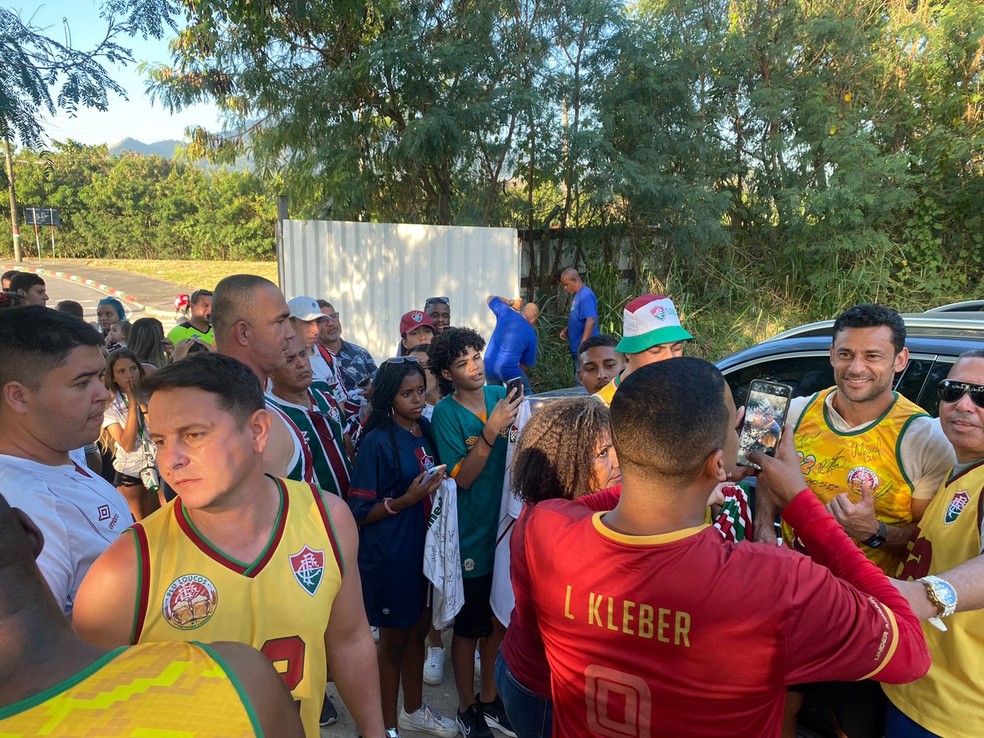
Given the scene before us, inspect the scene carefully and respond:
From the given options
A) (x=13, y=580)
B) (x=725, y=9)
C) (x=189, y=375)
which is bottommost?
(x=13, y=580)

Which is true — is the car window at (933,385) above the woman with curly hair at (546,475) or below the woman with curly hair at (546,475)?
above

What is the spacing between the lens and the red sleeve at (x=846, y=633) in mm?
1359

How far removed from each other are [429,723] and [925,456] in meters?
2.48

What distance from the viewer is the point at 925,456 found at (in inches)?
93.9

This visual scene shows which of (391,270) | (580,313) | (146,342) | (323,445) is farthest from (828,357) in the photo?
(391,270)

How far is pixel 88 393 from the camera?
2338 mm

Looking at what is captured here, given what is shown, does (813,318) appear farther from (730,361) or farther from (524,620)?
(524,620)

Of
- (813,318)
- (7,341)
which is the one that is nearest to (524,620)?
(7,341)

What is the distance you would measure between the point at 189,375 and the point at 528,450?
104cm

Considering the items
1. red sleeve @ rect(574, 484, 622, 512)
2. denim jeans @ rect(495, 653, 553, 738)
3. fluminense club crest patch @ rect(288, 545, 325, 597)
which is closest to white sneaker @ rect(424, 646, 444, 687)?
denim jeans @ rect(495, 653, 553, 738)

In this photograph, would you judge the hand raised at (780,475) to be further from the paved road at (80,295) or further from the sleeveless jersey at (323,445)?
the paved road at (80,295)

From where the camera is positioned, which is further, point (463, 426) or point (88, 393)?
point (463, 426)

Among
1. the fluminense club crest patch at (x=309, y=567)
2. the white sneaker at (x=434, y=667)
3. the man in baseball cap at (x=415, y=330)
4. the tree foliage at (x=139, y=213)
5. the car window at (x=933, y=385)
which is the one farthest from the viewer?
the tree foliage at (x=139, y=213)

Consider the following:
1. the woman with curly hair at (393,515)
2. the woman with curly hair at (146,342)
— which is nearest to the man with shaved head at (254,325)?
the woman with curly hair at (393,515)
